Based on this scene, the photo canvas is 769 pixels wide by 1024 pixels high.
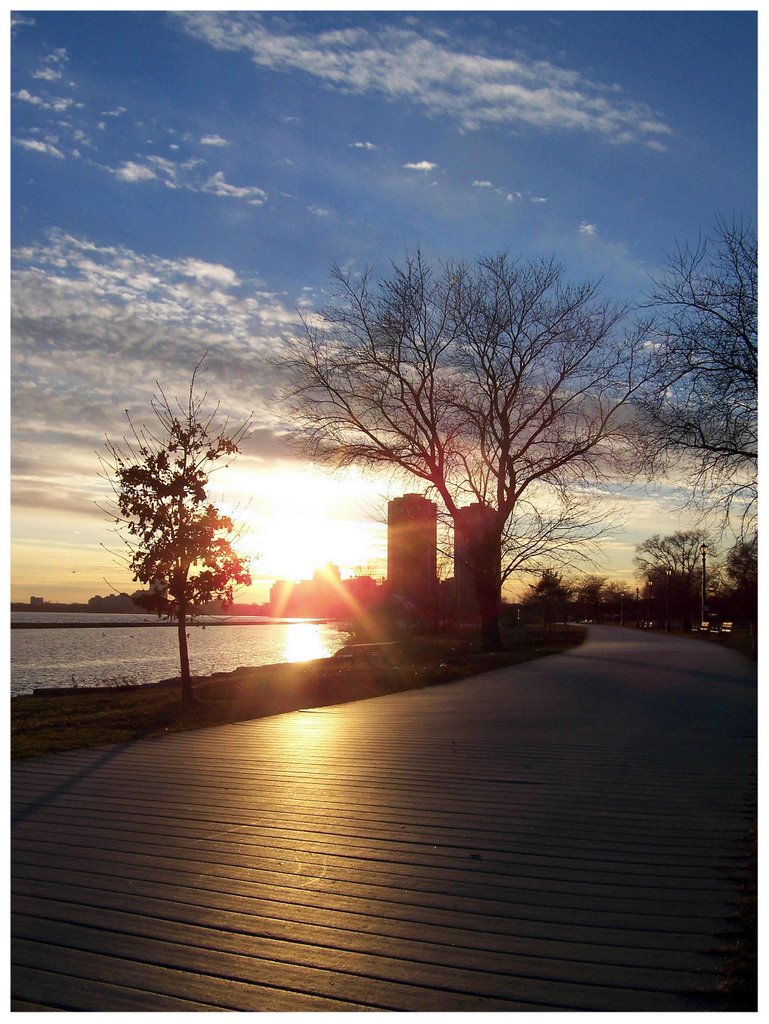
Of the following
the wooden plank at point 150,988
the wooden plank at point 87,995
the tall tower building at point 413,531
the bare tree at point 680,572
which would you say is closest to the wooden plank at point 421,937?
the wooden plank at point 150,988

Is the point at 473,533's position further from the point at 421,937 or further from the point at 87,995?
the point at 87,995

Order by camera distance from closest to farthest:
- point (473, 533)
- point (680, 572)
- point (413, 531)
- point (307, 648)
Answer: point (473, 533), point (413, 531), point (307, 648), point (680, 572)

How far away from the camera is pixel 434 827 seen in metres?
5.51

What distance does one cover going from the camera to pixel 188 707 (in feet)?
40.2

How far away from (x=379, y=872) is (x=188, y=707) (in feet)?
26.7

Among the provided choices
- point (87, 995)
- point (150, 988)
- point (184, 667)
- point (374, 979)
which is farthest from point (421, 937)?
point (184, 667)

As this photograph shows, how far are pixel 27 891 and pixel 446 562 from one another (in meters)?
24.6

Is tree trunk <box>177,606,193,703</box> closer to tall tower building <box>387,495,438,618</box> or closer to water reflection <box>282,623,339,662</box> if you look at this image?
water reflection <box>282,623,339,662</box>

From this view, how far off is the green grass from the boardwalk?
120 centimetres

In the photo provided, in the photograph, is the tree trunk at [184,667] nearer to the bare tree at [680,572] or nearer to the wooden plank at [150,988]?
the wooden plank at [150,988]

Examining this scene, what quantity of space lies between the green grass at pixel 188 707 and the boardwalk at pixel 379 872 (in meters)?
1.20

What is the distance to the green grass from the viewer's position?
32.2 feet

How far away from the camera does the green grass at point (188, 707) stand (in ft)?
32.2

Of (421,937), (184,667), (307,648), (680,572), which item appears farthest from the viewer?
(680,572)
